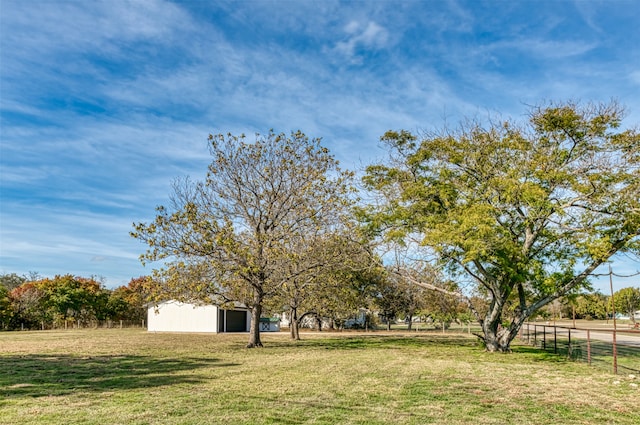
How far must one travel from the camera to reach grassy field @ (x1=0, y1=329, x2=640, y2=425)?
735cm

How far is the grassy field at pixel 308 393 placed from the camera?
735cm

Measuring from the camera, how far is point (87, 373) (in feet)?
40.8

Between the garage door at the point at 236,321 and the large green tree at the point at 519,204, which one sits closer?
the large green tree at the point at 519,204

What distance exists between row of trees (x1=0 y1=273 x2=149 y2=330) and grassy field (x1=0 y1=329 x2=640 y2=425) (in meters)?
35.8

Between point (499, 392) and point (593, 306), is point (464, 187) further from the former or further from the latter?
point (593, 306)

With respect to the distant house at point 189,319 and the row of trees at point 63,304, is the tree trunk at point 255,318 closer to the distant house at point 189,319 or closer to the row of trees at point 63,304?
the distant house at point 189,319

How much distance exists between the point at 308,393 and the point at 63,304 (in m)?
51.4

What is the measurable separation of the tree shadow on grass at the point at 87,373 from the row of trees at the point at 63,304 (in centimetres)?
3184

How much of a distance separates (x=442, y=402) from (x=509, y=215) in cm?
1362

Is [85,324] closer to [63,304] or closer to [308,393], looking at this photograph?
[63,304]

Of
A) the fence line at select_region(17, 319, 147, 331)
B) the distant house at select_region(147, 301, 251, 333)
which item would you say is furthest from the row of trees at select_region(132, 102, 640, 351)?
the fence line at select_region(17, 319, 147, 331)

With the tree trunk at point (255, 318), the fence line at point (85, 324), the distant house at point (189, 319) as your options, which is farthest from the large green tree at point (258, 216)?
the fence line at point (85, 324)

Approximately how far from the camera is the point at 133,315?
60.2m

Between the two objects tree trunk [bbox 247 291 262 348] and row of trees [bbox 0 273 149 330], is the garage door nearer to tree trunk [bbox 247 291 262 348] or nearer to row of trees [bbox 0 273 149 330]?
row of trees [bbox 0 273 149 330]
